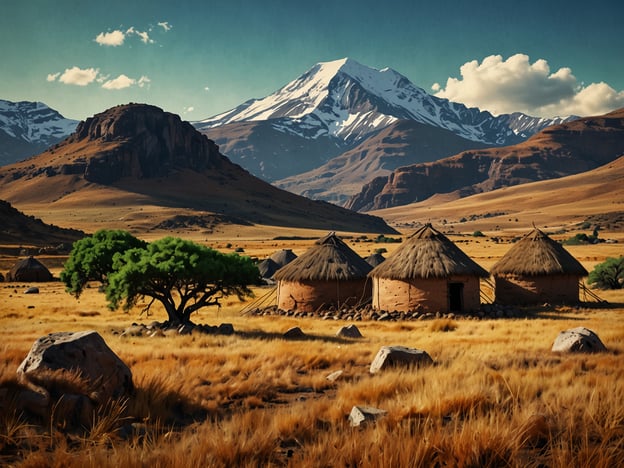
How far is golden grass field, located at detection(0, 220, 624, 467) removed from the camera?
21.5ft

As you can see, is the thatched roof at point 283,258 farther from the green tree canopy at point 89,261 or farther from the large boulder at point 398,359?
the large boulder at point 398,359

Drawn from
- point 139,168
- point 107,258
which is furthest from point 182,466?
point 139,168

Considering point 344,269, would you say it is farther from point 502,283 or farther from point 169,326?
point 169,326

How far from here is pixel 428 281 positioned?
97.7ft

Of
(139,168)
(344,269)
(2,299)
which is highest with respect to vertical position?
(139,168)

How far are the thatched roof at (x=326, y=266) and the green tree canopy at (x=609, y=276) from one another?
774 inches

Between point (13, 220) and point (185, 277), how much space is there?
3368 inches

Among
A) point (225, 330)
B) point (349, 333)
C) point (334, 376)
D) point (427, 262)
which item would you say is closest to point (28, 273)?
point (225, 330)

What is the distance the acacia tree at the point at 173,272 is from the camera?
75.3 ft

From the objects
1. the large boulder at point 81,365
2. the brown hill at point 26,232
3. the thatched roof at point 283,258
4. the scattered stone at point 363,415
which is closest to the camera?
the scattered stone at point 363,415

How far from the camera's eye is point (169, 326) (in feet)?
80.1

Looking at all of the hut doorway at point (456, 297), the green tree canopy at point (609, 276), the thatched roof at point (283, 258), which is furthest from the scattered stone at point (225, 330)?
the green tree canopy at point (609, 276)

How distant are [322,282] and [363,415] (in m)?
24.2

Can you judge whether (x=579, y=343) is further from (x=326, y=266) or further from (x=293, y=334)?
(x=326, y=266)
